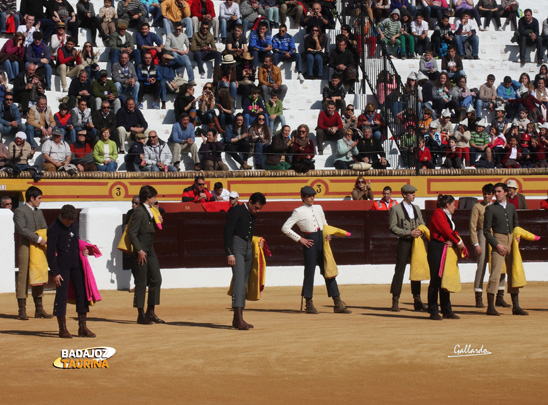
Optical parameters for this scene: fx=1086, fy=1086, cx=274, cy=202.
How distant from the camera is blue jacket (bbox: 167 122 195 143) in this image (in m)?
19.3

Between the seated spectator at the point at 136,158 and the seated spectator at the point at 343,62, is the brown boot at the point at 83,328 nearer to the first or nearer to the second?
the seated spectator at the point at 136,158

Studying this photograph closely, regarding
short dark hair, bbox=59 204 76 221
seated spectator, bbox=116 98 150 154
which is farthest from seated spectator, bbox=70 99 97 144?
short dark hair, bbox=59 204 76 221

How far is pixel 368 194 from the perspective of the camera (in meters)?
18.9

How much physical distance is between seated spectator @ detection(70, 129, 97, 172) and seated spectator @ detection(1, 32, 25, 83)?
7.56ft

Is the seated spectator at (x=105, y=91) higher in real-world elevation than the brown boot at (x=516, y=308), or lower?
higher

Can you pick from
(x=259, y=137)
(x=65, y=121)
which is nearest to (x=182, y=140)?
(x=259, y=137)

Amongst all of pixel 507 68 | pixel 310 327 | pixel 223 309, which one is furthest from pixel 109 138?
pixel 507 68

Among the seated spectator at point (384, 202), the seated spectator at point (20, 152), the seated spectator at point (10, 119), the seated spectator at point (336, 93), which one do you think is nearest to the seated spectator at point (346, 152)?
the seated spectator at point (336, 93)

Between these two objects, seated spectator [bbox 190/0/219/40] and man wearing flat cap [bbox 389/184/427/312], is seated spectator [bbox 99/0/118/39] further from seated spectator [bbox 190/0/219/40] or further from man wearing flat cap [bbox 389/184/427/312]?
man wearing flat cap [bbox 389/184/427/312]

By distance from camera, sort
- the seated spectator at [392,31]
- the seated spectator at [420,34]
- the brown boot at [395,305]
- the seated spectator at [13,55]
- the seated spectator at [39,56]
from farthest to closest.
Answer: the seated spectator at [420,34]
the seated spectator at [392,31]
the seated spectator at [39,56]
the seated spectator at [13,55]
the brown boot at [395,305]

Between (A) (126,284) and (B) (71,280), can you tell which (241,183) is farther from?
(B) (71,280)

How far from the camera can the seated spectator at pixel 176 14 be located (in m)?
21.9

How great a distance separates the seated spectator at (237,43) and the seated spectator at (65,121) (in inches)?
149

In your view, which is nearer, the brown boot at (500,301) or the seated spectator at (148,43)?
the brown boot at (500,301)
